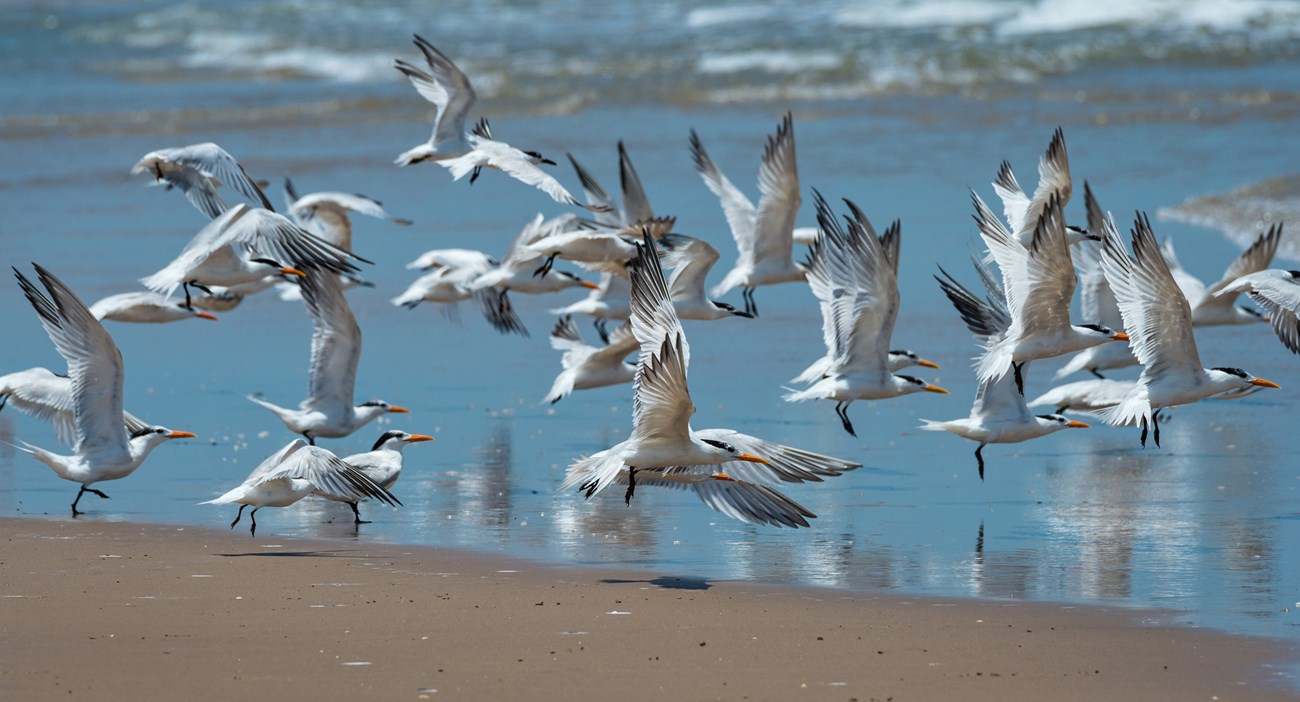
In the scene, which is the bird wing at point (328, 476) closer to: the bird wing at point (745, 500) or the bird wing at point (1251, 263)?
the bird wing at point (745, 500)

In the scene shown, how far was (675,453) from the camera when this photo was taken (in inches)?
299

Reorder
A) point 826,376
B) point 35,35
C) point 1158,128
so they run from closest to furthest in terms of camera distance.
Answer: point 826,376 → point 1158,128 → point 35,35

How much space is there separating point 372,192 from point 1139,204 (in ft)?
27.0

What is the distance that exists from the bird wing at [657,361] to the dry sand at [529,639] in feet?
2.09

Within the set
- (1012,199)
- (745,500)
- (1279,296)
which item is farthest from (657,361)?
(1012,199)

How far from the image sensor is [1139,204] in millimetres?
17391

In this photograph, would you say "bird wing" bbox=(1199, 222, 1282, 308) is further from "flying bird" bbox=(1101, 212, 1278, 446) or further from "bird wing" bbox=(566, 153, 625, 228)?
"bird wing" bbox=(566, 153, 625, 228)

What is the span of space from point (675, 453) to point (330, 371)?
10.8ft

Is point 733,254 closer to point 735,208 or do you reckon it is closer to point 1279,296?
point 735,208

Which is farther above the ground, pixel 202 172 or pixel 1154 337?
pixel 202 172

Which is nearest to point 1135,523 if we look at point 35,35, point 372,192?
point 372,192

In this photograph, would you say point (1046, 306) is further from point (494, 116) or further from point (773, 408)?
point (494, 116)

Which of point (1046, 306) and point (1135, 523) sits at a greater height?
point (1046, 306)

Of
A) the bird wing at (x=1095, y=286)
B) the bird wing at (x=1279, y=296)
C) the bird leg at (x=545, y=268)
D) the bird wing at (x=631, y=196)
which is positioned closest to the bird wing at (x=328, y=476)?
the bird leg at (x=545, y=268)
